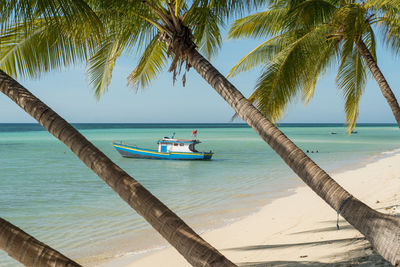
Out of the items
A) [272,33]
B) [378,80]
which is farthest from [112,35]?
[378,80]

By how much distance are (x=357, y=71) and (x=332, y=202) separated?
600cm

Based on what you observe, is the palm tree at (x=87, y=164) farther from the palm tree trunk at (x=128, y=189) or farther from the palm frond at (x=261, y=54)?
the palm frond at (x=261, y=54)

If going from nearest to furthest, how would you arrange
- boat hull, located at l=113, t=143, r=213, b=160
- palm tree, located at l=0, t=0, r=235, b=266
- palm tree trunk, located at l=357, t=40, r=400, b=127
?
palm tree, located at l=0, t=0, r=235, b=266 < palm tree trunk, located at l=357, t=40, r=400, b=127 < boat hull, located at l=113, t=143, r=213, b=160

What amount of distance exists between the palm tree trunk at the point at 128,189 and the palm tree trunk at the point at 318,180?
126 centimetres

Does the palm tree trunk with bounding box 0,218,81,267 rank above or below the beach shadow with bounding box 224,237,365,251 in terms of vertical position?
below

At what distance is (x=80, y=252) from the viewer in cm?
792

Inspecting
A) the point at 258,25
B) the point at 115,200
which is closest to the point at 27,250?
the point at 258,25

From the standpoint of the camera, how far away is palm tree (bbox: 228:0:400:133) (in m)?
5.50

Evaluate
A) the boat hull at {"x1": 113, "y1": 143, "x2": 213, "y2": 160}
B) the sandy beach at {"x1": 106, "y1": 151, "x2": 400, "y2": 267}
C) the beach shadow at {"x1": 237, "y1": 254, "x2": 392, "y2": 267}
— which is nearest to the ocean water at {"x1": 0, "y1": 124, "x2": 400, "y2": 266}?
the sandy beach at {"x1": 106, "y1": 151, "x2": 400, "y2": 267}

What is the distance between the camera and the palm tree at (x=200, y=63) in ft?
9.34

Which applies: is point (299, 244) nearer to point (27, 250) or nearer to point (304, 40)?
point (304, 40)

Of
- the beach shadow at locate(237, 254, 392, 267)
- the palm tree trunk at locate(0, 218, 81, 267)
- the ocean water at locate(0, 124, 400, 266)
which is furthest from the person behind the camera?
the ocean water at locate(0, 124, 400, 266)

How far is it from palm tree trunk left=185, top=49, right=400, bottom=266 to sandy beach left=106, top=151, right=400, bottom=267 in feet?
5.91

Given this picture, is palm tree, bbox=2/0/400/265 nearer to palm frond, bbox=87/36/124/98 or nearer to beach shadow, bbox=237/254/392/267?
palm frond, bbox=87/36/124/98
